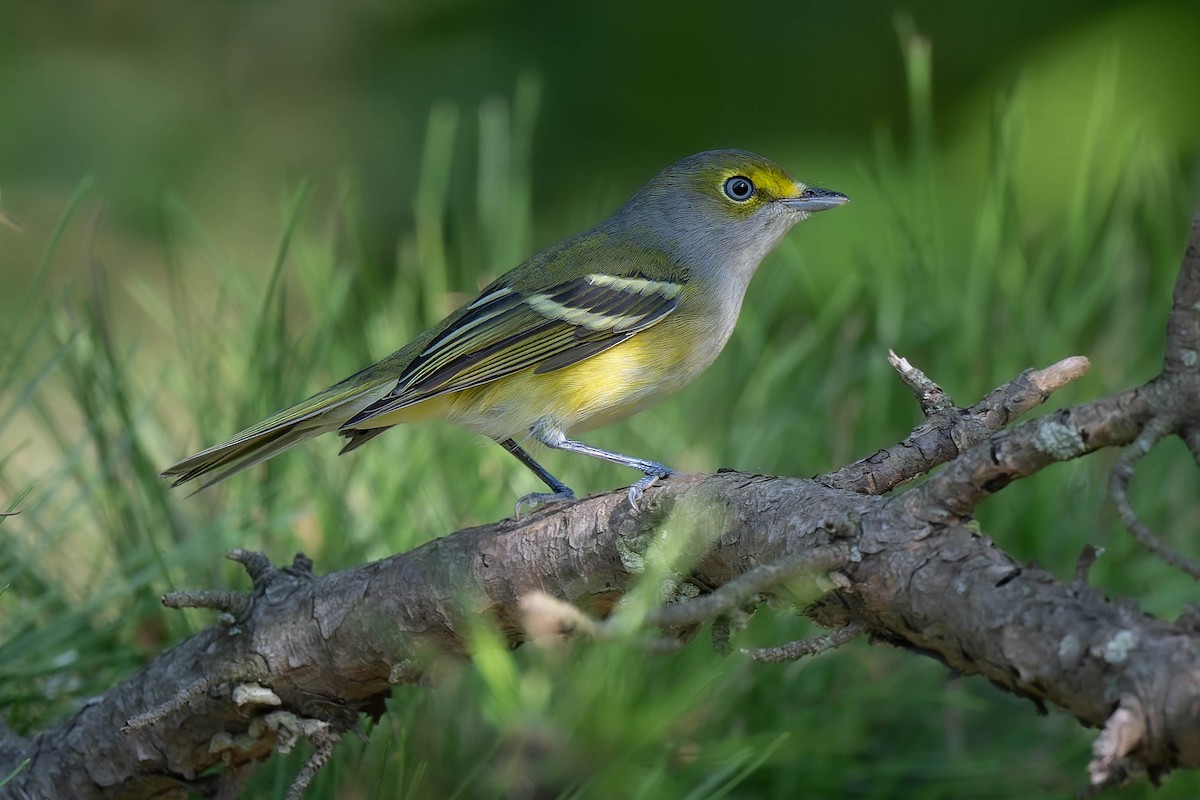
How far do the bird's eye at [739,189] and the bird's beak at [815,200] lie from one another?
10 cm

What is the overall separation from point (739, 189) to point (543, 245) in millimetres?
1050

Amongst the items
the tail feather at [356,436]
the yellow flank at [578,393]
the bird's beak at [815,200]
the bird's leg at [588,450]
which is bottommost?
the bird's leg at [588,450]

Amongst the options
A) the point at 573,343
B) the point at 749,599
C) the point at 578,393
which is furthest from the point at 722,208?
the point at 749,599

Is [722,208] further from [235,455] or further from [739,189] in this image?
[235,455]

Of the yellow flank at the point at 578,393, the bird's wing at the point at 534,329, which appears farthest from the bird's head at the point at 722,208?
the yellow flank at the point at 578,393

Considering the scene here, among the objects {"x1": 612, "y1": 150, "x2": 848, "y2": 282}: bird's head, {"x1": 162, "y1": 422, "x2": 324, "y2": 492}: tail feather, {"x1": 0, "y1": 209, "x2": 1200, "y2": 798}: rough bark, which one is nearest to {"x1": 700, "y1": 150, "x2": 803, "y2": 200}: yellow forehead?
{"x1": 612, "y1": 150, "x2": 848, "y2": 282}: bird's head

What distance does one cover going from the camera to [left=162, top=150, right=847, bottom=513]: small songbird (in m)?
2.39

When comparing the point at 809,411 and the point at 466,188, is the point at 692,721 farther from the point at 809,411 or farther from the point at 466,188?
the point at 466,188

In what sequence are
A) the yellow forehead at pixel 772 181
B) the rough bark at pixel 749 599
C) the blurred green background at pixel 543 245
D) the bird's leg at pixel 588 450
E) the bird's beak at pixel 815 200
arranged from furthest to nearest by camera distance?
the yellow forehead at pixel 772 181
the bird's beak at pixel 815 200
the bird's leg at pixel 588 450
the blurred green background at pixel 543 245
the rough bark at pixel 749 599

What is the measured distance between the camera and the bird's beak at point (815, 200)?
116 inches

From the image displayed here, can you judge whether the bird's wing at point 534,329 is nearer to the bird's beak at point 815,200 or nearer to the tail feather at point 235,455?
the tail feather at point 235,455

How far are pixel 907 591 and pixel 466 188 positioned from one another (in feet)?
11.4

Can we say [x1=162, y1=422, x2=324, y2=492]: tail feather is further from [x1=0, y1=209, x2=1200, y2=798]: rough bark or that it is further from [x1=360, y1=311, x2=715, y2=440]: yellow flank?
[x1=0, y1=209, x2=1200, y2=798]: rough bark

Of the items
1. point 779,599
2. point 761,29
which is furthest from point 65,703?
point 761,29
